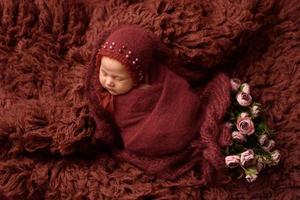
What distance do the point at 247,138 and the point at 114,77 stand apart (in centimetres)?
30

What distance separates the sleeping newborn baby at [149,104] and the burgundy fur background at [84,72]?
4cm

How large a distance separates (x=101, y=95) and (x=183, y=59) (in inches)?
7.4

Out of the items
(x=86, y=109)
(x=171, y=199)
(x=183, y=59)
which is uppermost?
(x=183, y=59)

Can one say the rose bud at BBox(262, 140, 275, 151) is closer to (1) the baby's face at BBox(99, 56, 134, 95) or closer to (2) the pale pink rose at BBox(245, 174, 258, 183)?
(2) the pale pink rose at BBox(245, 174, 258, 183)

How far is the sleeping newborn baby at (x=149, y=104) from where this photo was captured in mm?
885

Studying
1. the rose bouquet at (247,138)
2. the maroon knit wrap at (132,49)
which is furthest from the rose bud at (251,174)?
the maroon knit wrap at (132,49)

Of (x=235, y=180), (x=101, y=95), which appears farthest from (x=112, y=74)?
(x=235, y=180)

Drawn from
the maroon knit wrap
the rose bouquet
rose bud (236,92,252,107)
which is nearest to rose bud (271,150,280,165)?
the rose bouquet

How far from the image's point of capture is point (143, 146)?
3.07ft

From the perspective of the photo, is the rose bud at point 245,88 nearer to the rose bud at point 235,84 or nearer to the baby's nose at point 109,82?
the rose bud at point 235,84

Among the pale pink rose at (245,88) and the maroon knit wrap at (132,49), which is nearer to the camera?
the maroon knit wrap at (132,49)

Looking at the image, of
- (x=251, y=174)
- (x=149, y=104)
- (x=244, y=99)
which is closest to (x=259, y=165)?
(x=251, y=174)

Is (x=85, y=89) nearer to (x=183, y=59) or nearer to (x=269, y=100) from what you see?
(x=183, y=59)

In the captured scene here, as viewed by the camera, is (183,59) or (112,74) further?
(183,59)
